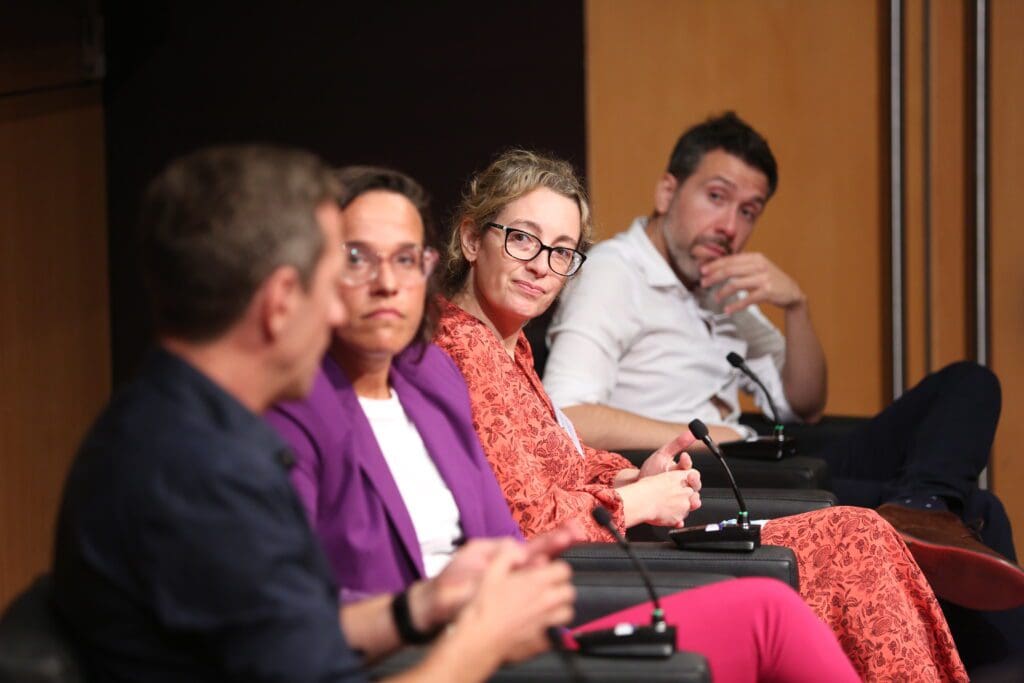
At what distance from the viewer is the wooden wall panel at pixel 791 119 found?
4445 mm

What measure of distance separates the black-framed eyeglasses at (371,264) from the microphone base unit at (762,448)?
1.44 meters

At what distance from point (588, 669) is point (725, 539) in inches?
26.6

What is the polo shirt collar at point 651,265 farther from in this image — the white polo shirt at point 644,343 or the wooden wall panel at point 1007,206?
the wooden wall panel at point 1007,206

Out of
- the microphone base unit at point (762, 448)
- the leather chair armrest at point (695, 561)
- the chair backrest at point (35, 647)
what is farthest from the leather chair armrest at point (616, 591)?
the microphone base unit at point (762, 448)

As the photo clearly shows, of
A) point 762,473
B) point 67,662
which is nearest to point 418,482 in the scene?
point 67,662

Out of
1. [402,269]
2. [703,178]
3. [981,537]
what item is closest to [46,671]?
[402,269]

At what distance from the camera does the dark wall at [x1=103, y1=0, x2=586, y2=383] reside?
4527 millimetres

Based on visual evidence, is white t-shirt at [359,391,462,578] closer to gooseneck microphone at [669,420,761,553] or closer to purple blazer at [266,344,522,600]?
purple blazer at [266,344,522,600]

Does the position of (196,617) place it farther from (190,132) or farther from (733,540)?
(190,132)

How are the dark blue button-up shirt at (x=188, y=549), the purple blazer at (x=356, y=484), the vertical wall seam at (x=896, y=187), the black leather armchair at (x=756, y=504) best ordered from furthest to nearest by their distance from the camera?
1. the vertical wall seam at (x=896, y=187)
2. the black leather armchair at (x=756, y=504)
3. the purple blazer at (x=356, y=484)
4. the dark blue button-up shirt at (x=188, y=549)

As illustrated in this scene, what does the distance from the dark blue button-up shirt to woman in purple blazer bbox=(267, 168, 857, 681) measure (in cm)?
39

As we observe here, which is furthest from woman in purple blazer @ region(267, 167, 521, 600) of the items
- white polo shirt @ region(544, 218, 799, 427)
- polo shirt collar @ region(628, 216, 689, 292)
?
polo shirt collar @ region(628, 216, 689, 292)

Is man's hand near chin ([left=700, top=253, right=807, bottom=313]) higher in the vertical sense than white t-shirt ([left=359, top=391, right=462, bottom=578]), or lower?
higher

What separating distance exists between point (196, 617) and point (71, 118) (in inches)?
132
